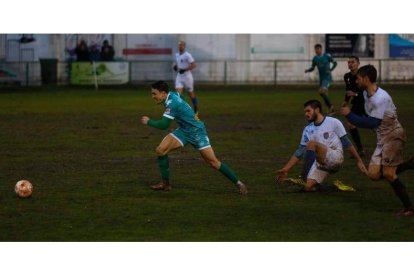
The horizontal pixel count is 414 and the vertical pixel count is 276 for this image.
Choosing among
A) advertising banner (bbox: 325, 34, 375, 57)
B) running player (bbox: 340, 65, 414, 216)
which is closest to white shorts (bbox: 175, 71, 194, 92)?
running player (bbox: 340, 65, 414, 216)

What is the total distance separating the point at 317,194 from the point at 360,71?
2556 mm

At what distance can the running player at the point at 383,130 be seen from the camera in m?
11.3

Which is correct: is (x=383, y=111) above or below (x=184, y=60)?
below

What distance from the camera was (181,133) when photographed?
13531 mm

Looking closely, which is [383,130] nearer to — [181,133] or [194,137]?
[194,137]

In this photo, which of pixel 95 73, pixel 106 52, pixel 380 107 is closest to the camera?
pixel 380 107

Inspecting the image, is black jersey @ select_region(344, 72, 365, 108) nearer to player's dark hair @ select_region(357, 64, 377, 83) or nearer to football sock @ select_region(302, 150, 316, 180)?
football sock @ select_region(302, 150, 316, 180)

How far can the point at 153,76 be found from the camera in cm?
4459

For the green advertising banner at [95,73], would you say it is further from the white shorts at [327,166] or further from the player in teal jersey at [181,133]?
the white shorts at [327,166]

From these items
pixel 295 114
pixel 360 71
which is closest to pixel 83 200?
pixel 360 71

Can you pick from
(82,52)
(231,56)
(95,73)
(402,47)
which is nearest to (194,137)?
(402,47)

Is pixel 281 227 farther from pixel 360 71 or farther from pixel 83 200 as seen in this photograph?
pixel 83 200

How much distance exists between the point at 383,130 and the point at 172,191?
140 inches

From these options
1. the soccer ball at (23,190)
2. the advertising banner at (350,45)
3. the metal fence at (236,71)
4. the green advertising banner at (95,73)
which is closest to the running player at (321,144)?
the soccer ball at (23,190)
